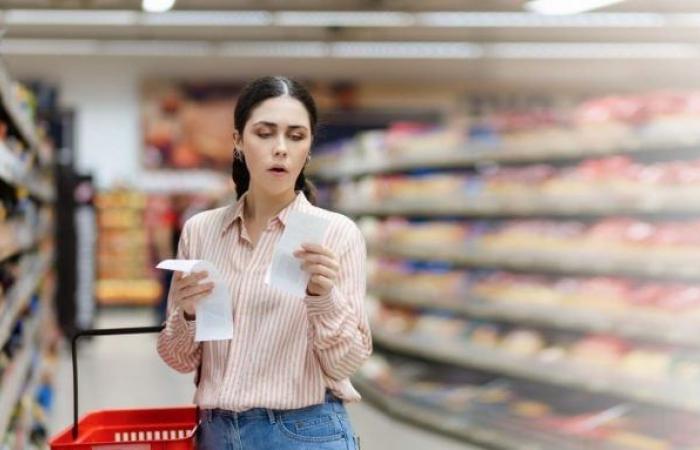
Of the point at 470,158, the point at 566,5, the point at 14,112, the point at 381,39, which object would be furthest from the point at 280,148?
the point at 381,39

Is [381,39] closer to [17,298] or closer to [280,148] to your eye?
[17,298]

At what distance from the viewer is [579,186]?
6.29 metres

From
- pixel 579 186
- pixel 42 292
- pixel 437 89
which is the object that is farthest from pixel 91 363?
pixel 437 89

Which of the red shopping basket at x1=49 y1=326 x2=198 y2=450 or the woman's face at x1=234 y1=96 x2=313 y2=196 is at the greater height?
the woman's face at x1=234 y1=96 x2=313 y2=196

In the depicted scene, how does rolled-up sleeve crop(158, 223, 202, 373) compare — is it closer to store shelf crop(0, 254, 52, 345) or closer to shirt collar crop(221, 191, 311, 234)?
shirt collar crop(221, 191, 311, 234)

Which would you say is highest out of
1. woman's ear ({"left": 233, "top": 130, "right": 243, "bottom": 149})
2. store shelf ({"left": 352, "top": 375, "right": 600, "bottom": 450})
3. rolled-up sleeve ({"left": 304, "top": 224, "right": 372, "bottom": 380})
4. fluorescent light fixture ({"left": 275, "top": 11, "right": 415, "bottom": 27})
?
fluorescent light fixture ({"left": 275, "top": 11, "right": 415, "bottom": 27})

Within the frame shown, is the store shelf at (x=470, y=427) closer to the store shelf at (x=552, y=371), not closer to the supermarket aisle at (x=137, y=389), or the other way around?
the supermarket aisle at (x=137, y=389)

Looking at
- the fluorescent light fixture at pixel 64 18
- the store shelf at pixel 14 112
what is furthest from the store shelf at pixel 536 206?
the fluorescent light fixture at pixel 64 18

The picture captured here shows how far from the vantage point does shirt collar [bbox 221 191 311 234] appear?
234cm

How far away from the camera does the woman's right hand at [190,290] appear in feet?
7.23

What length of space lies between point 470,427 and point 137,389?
135 inches

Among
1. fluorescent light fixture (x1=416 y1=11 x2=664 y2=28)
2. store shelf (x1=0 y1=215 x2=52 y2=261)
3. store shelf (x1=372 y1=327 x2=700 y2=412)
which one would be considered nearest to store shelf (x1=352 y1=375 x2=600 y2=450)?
store shelf (x1=372 y1=327 x2=700 y2=412)

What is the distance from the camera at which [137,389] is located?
9.21 metres

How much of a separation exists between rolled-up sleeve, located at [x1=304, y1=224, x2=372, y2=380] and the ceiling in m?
8.65
